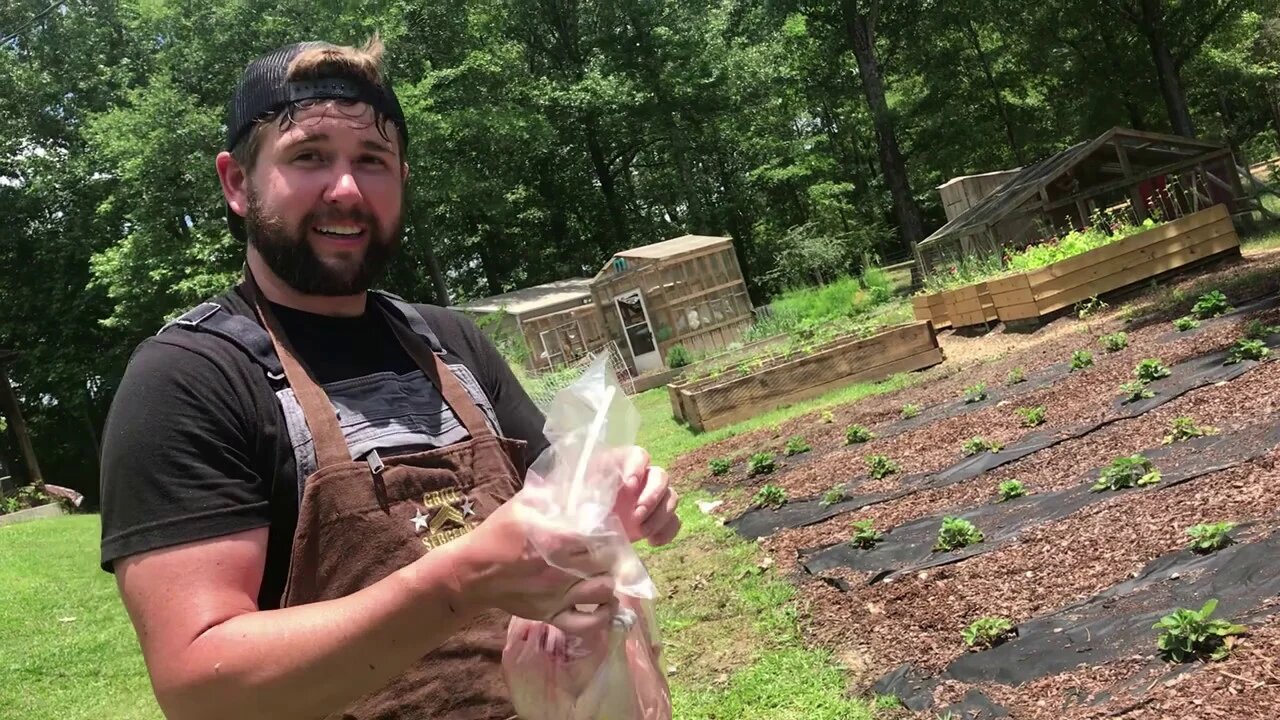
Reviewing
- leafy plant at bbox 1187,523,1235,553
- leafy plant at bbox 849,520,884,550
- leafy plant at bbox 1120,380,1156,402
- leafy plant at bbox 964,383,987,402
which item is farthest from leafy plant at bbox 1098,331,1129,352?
leafy plant at bbox 1187,523,1235,553

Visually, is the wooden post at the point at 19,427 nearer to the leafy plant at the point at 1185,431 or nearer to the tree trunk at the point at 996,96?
the leafy plant at the point at 1185,431

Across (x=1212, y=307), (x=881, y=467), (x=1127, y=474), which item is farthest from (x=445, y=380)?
(x=1212, y=307)

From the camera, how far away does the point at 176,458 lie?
45.8 inches

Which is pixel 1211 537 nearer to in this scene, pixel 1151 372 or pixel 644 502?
pixel 644 502

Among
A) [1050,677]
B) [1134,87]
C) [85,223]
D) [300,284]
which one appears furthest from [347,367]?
[85,223]

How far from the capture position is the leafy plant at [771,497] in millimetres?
7211

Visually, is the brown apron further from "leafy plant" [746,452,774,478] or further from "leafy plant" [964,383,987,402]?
"leafy plant" [964,383,987,402]

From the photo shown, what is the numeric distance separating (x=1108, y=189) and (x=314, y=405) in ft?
59.7

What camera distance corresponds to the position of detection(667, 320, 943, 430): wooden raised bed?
41.7 ft

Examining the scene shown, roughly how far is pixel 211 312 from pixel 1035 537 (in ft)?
14.9

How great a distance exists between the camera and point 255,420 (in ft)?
4.23

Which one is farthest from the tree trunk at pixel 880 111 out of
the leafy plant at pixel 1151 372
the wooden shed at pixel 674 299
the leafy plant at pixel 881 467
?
the leafy plant at pixel 881 467

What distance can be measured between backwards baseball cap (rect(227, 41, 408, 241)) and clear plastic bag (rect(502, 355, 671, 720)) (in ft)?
2.08

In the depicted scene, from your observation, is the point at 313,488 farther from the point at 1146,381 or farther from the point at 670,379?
the point at 670,379
